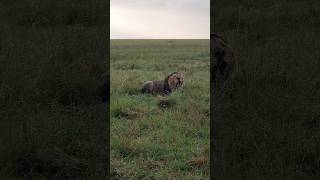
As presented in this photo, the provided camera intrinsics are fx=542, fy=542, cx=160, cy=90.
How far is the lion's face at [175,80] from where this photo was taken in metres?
8.12

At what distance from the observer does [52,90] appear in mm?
5832

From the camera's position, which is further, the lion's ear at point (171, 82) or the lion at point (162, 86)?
the lion's ear at point (171, 82)

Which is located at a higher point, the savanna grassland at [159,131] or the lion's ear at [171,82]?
the lion's ear at [171,82]

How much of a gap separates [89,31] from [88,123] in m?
2.56
